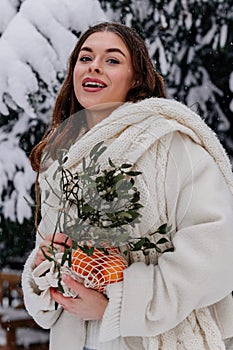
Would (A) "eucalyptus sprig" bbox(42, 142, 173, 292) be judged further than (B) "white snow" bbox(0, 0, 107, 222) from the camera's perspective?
No

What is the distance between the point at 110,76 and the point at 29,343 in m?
1.78

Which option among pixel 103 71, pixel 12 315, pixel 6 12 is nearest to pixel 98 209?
pixel 103 71

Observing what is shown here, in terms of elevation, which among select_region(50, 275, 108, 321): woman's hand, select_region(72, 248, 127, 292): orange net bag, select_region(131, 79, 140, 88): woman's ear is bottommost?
select_region(50, 275, 108, 321): woman's hand

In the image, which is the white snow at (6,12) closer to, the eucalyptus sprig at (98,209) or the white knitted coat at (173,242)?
the white knitted coat at (173,242)

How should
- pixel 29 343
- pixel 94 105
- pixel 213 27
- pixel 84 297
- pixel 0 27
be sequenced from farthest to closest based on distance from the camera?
pixel 29 343, pixel 0 27, pixel 213 27, pixel 94 105, pixel 84 297

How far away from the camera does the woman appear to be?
3.43 ft

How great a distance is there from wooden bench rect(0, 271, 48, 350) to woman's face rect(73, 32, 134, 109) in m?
1.58

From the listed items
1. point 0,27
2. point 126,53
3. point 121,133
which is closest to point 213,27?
point 0,27

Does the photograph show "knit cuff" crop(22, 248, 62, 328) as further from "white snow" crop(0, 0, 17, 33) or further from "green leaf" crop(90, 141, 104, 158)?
"white snow" crop(0, 0, 17, 33)

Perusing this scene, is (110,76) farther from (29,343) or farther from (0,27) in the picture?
(29,343)

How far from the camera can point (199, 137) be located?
1.15 metres

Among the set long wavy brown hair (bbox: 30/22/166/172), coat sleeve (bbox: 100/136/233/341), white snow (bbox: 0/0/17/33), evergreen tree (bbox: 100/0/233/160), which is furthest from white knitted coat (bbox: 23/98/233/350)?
white snow (bbox: 0/0/17/33)

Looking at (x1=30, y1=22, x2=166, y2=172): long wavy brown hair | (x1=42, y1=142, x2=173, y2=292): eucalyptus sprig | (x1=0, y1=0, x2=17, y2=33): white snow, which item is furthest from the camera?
(x1=0, y1=0, x2=17, y2=33): white snow

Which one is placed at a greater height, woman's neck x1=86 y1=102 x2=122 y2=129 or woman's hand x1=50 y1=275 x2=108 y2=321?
woman's neck x1=86 y1=102 x2=122 y2=129
